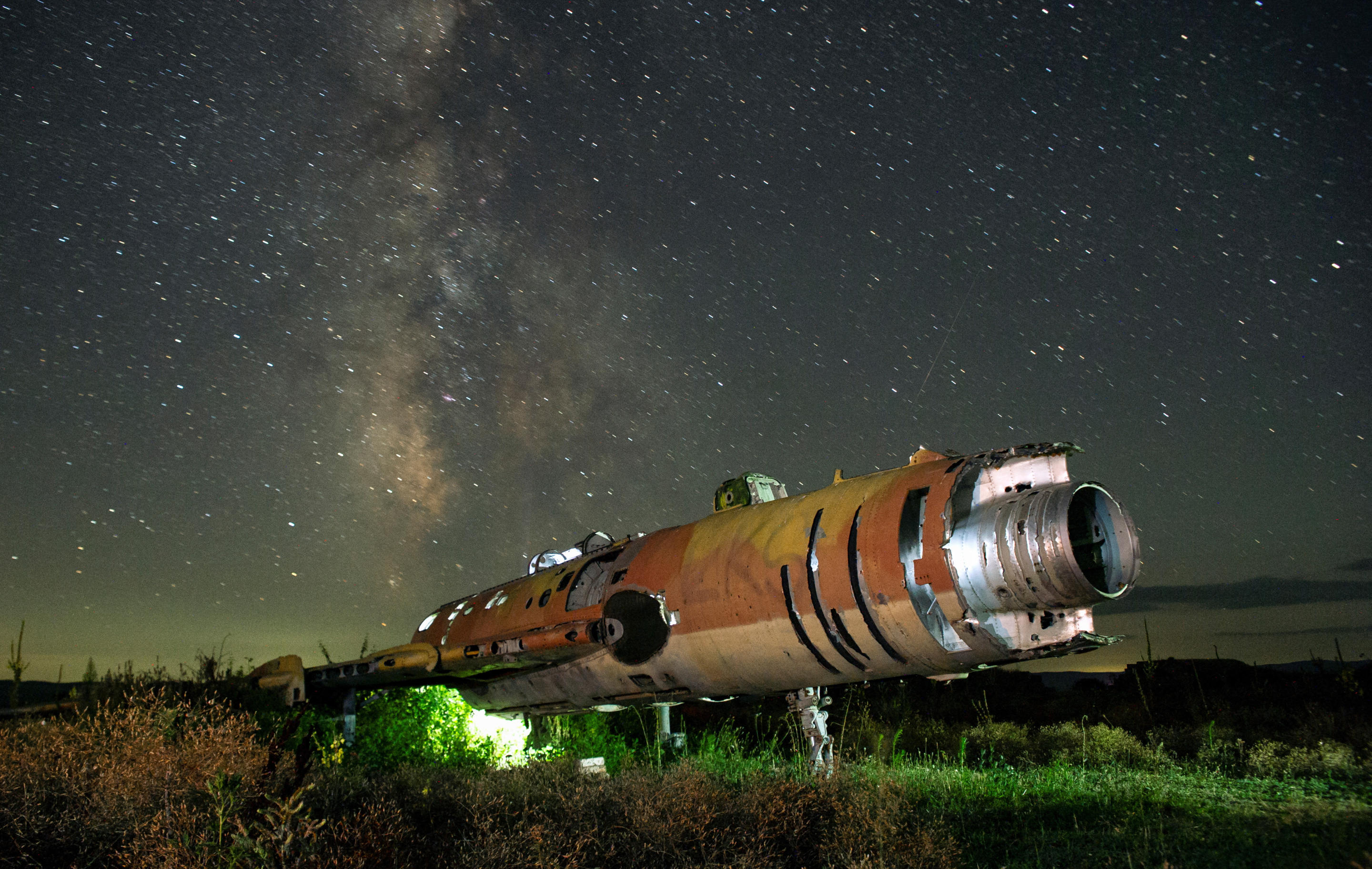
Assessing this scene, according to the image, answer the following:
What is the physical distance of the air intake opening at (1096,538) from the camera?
256 inches

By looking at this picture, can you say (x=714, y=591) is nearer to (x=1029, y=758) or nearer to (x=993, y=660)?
(x=993, y=660)

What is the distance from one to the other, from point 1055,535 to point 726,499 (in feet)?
13.2

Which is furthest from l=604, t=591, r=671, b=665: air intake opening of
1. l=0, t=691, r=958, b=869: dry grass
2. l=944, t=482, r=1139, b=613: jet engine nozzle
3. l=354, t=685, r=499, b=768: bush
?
l=354, t=685, r=499, b=768: bush

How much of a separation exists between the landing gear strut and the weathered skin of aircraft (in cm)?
42

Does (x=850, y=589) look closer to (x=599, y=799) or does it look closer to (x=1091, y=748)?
(x=599, y=799)

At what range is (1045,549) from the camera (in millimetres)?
5984

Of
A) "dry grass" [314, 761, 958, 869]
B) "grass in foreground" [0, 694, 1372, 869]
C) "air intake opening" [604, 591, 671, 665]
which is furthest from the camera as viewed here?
"air intake opening" [604, 591, 671, 665]

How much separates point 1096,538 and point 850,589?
2019mm

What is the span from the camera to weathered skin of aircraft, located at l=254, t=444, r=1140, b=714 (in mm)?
6391

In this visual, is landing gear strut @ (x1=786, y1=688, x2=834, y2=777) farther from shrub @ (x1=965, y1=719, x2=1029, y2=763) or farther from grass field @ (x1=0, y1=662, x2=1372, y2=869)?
shrub @ (x1=965, y1=719, x2=1029, y2=763)

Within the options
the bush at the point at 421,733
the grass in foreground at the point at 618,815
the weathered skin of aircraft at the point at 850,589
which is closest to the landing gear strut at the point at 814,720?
the grass in foreground at the point at 618,815

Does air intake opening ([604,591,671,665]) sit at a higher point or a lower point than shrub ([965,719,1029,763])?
higher

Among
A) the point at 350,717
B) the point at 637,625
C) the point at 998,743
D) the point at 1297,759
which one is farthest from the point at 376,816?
the point at 998,743

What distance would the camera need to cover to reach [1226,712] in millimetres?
17547
